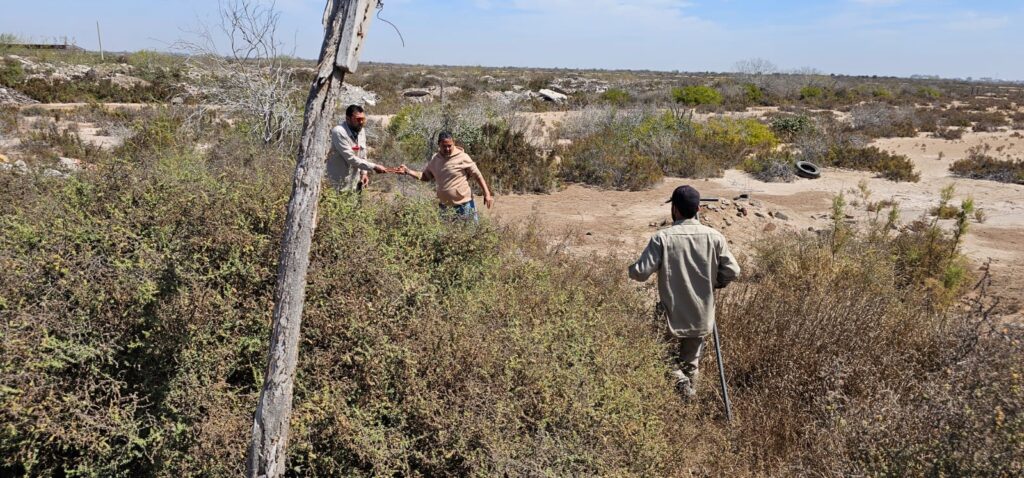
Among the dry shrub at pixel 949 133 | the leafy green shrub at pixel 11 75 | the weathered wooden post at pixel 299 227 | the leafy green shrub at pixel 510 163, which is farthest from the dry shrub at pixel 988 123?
the leafy green shrub at pixel 11 75

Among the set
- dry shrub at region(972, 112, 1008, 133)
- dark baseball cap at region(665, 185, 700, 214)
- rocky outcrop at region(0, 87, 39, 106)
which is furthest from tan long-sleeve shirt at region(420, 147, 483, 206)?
dry shrub at region(972, 112, 1008, 133)

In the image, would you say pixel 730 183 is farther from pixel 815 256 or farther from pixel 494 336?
pixel 494 336

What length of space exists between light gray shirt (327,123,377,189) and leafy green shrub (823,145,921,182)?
13.4m

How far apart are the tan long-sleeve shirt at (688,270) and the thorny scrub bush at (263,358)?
1.11 feet

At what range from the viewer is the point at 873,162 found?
49.5ft

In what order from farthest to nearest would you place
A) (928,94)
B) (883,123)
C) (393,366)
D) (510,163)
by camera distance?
(928,94) < (883,123) < (510,163) < (393,366)

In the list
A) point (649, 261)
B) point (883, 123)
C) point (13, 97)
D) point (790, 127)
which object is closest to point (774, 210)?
point (649, 261)

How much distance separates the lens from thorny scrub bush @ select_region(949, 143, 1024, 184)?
1390cm

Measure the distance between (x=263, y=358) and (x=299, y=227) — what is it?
3.38ft

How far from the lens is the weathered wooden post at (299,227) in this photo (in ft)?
7.32

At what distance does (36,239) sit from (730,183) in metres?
12.4

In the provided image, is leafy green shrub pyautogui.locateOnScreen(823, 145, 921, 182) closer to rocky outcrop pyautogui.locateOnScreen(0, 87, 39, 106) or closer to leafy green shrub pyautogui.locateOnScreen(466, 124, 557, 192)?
leafy green shrub pyautogui.locateOnScreen(466, 124, 557, 192)

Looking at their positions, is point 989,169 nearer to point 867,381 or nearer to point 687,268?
point 867,381

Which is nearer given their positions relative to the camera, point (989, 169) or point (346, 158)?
point (346, 158)
